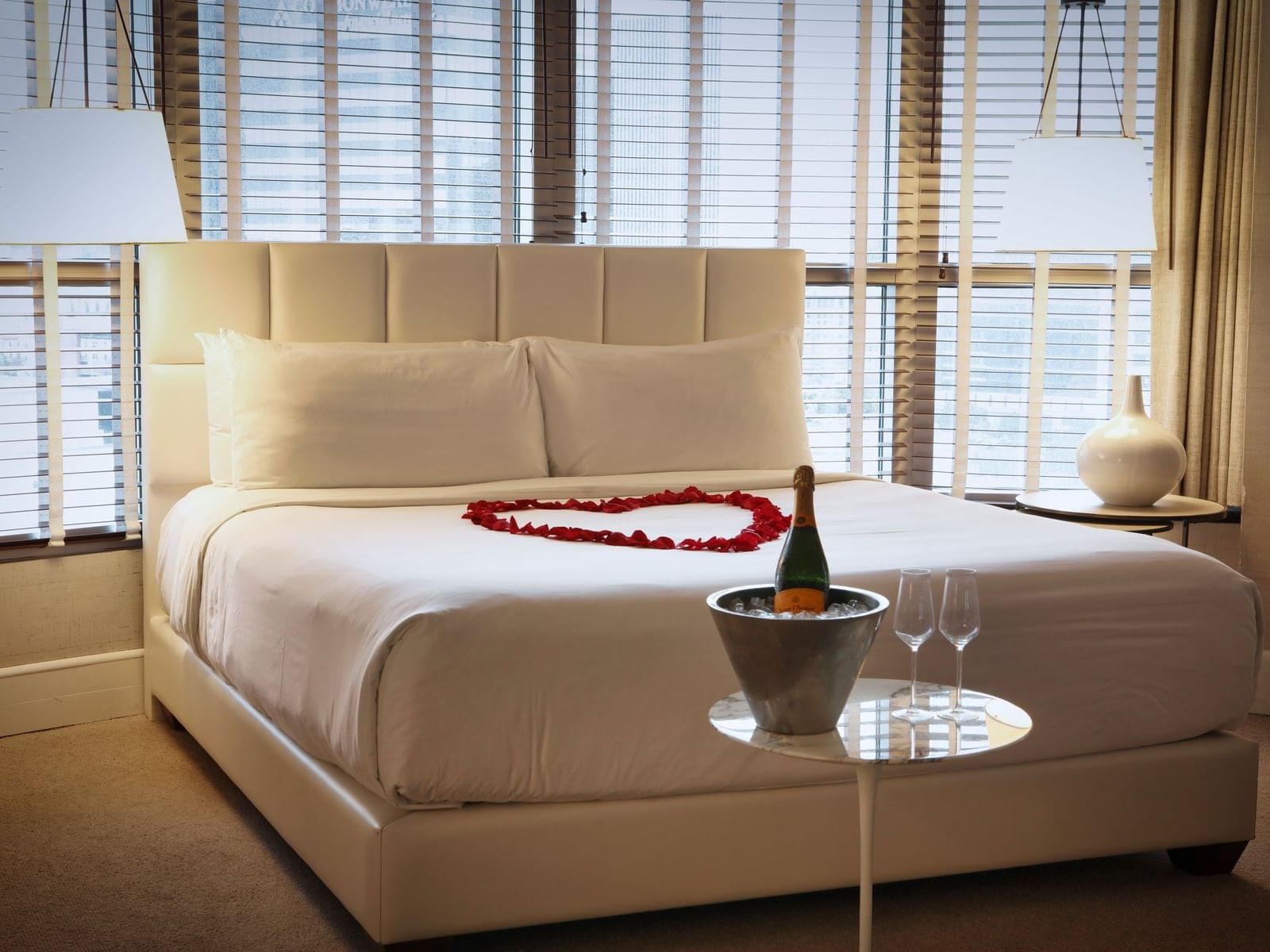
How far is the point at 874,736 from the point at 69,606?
2670mm

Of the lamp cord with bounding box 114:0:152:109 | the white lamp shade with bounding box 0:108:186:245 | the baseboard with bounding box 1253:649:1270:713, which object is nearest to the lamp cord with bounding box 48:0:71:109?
the lamp cord with bounding box 114:0:152:109

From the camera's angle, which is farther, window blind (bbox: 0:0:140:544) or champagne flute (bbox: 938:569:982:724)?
window blind (bbox: 0:0:140:544)

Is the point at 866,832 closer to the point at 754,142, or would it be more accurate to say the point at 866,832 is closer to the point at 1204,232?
the point at 1204,232

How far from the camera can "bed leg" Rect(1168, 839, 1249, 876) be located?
102 inches

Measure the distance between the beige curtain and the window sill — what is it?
3.05 meters

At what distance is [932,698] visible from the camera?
1901mm

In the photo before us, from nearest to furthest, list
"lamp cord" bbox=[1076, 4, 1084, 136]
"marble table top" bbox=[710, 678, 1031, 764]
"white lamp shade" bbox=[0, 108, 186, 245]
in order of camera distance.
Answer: "marble table top" bbox=[710, 678, 1031, 764] → "white lamp shade" bbox=[0, 108, 186, 245] → "lamp cord" bbox=[1076, 4, 1084, 136]

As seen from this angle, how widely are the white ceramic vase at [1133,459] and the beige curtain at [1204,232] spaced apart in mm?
458

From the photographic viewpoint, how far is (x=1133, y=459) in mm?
3609

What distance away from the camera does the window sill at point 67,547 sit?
11.8ft

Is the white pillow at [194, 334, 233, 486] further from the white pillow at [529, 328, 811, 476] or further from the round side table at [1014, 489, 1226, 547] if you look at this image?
the round side table at [1014, 489, 1226, 547]

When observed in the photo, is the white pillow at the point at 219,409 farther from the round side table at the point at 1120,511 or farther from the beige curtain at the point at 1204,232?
the beige curtain at the point at 1204,232

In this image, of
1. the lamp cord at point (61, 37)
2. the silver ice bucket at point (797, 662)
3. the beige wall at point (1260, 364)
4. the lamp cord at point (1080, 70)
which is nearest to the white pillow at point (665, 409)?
the beige wall at point (1260, 364)

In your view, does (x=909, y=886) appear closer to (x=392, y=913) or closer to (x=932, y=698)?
(x=932, y=698)
